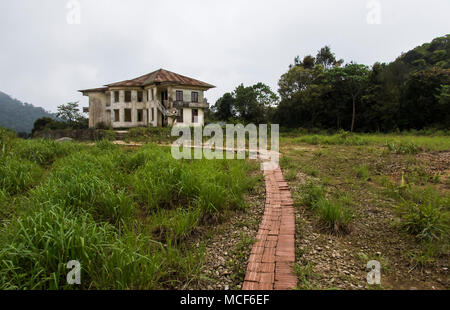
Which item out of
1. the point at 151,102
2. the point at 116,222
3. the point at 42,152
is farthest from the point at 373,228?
the point at 151,102

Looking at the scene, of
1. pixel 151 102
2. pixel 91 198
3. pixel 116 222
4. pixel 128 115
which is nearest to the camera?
pixel 116 222

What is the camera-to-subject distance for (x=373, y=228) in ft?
8.95

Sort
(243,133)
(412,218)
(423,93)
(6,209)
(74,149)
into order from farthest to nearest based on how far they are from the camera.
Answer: (423,93) → (243,133) → (74,149) → (6,209) → (412,218)

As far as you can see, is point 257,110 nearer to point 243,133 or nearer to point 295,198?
point 243,133

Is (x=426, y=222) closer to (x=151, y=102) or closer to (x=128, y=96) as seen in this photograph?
(x=151, y=102)

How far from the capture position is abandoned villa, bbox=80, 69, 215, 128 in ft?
68.1

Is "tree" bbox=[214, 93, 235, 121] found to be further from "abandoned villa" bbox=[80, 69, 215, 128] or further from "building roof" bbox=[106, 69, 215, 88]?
"building roof" bbox=[106, 69, 215, 88]

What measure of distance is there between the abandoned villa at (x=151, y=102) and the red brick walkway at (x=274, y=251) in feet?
59.1

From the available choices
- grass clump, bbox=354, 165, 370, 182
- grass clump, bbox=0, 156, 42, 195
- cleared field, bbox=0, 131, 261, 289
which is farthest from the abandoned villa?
grass clump, bbox=354, 165, 370, 182

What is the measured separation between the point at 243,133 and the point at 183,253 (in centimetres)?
1074

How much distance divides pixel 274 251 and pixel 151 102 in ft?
69.1

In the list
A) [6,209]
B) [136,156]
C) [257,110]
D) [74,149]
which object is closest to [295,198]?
[136,156]

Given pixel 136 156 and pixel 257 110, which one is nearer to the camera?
pixel 136 156

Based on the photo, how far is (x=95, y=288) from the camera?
1.85 m
